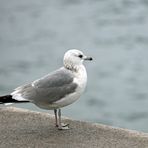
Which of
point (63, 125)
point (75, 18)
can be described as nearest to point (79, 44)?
point (75, 18)

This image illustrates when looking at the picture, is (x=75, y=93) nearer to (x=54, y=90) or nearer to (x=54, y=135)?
(x=54, y=90)

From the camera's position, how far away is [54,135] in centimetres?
533

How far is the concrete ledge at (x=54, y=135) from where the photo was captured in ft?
16.8

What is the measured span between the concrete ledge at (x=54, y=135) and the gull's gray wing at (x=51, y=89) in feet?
0.89

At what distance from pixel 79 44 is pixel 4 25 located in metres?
2.55

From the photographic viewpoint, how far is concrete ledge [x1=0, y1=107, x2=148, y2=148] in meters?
5.11

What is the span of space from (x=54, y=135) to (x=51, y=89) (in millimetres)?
350

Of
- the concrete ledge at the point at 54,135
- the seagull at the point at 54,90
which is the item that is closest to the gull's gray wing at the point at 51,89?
the seagull at the point at 54,90

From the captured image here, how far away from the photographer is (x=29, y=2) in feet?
58.7

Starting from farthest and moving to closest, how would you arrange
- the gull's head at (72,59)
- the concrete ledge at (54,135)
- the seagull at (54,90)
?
the gull's head at (72,59)
the seagull at (54,90)
the concrete ledge at (54,135)

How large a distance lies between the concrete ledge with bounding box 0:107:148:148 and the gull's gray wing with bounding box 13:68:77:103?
27cm

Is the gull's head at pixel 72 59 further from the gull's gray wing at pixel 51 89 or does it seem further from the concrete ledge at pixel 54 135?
the concrete ledge at pixel 54 135

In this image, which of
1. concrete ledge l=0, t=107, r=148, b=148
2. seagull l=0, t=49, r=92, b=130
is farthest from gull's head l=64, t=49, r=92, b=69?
concrete ledge l=0, t=107, r=148, b=148

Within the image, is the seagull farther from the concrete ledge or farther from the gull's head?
the concrete ledge
